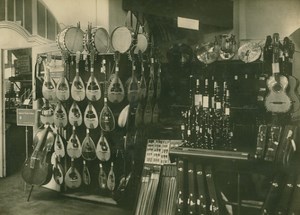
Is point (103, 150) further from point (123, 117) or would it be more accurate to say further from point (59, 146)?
point (59, 146)

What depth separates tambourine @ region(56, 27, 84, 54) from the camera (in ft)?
13.5

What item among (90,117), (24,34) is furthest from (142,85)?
(24,34)

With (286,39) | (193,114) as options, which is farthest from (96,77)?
(286,39)

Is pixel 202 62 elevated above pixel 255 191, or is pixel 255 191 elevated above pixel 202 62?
pixel 202 62

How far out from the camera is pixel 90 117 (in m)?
4.13

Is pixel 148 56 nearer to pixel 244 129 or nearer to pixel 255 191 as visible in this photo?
pixel 244 129

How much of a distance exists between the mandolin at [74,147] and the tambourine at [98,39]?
40.4 inches

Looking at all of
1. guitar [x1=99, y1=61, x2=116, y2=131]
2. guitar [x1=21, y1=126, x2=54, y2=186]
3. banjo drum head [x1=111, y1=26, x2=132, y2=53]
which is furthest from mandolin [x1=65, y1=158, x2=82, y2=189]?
banjo drum head [x1=111, y1=26, x2=132, y2=53]

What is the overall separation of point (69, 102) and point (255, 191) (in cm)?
240

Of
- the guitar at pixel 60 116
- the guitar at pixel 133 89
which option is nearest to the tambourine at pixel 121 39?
the guitar at pixel 133 89

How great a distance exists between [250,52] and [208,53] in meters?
0.52

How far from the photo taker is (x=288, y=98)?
379 centimetres

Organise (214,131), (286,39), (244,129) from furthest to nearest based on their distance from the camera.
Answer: (244,129), (286,39), (214,131)

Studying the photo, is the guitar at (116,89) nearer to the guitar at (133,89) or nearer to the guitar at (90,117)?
the guitar at (133,89)
